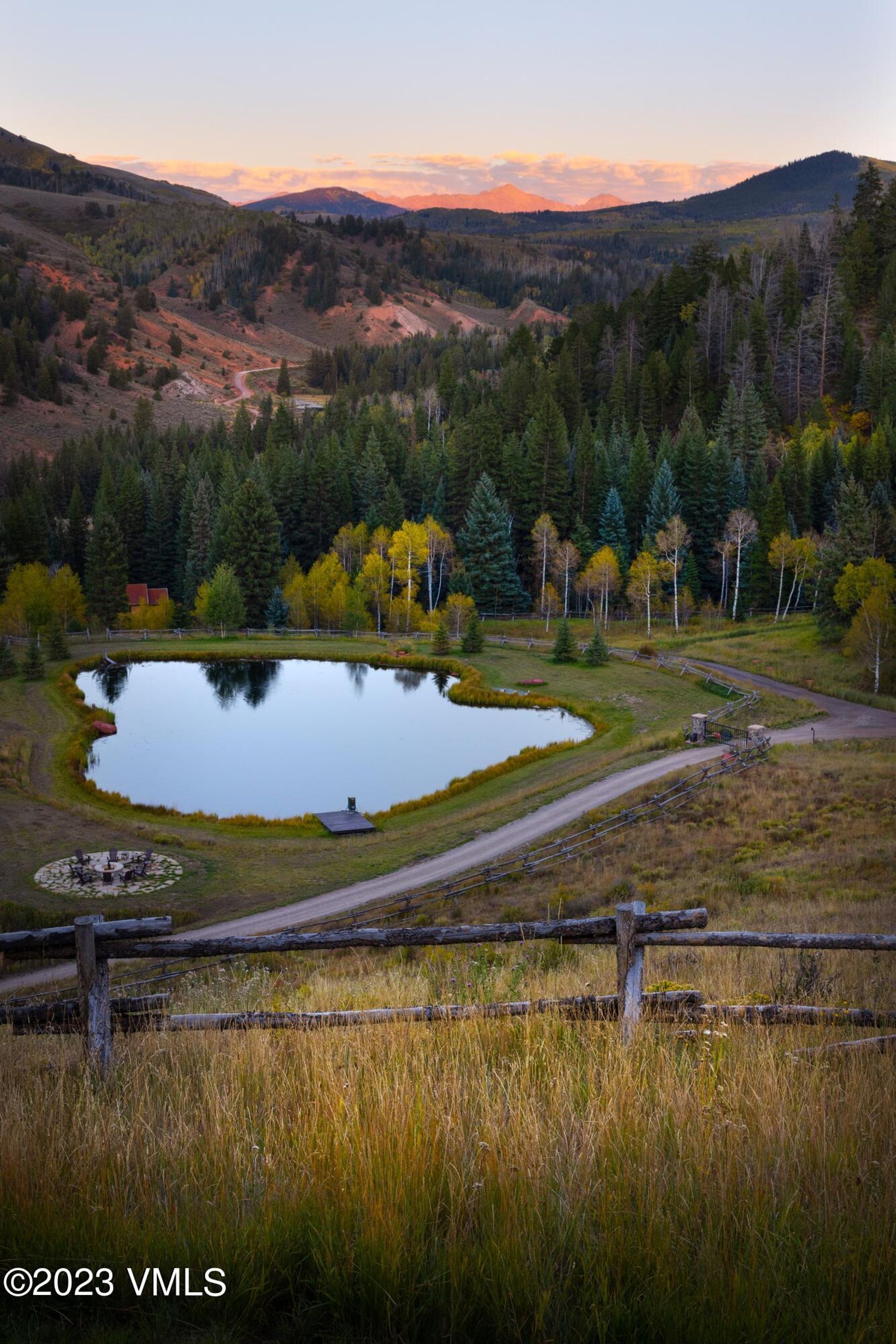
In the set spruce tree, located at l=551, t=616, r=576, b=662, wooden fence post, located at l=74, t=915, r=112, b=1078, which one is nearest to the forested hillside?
spruce tree, located at l=551, t=616, r=576, b=662

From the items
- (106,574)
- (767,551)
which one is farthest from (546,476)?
(106,574)

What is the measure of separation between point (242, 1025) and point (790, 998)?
14.8 ft

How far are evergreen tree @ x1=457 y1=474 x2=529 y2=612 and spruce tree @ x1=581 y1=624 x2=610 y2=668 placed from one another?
2180 centimetres

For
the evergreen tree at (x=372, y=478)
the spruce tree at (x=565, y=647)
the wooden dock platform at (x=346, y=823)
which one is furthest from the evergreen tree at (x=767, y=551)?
the wooden dock platform at (x=346, y=823)

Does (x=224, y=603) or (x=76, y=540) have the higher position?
(x=76, y=540)

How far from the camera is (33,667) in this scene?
217ft

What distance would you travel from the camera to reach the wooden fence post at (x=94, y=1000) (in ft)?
20.0

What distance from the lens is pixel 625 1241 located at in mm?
4070

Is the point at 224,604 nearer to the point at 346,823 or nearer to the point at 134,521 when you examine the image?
the point at 134,521

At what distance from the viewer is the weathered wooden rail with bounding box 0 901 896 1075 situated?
6207mm

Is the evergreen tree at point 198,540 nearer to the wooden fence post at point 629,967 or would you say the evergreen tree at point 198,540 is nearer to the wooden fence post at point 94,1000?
the wooden fence post at point 94,1000

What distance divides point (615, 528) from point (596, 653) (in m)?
25.2

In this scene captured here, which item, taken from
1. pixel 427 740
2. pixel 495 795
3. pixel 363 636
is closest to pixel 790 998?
pixel 495 795

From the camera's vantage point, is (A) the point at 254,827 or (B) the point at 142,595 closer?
(A) the point at 254,827
